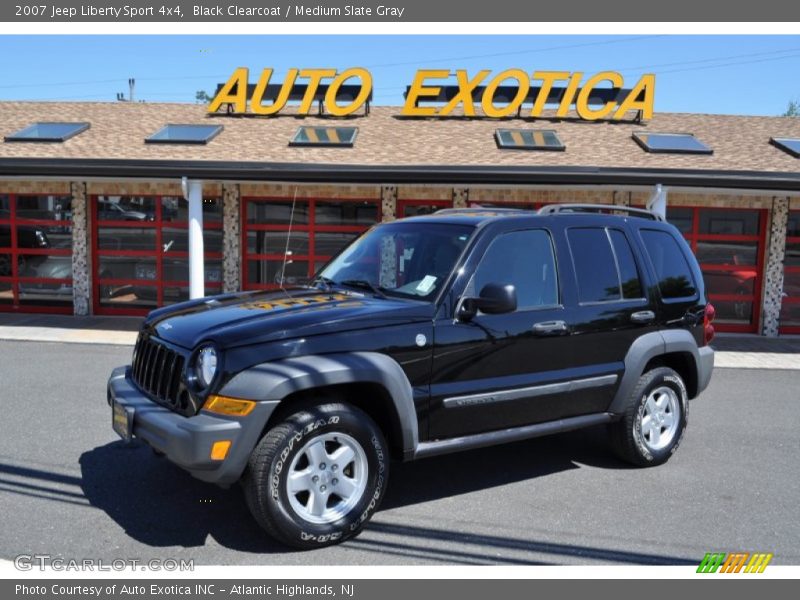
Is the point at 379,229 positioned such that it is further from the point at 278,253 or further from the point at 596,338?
the point at 278,253

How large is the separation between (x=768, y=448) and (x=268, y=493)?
469 centimetres

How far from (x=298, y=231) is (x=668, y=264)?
923 cm

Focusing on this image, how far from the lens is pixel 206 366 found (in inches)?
153

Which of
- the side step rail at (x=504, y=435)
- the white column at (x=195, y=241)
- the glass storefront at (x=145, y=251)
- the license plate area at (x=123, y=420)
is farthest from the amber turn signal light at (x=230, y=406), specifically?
the glass storefront at (x=145, y=251)

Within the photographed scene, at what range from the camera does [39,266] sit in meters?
14.2

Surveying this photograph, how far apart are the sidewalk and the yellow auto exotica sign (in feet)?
18.7

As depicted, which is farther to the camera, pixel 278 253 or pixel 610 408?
pixel 278 253

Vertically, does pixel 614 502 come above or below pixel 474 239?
below

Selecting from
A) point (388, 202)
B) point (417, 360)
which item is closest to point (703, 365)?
point (417, 360)

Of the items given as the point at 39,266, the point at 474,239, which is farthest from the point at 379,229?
the point at 39,266

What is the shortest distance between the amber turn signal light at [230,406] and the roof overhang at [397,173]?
8.43 meters

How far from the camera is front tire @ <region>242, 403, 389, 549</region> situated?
3844 mm

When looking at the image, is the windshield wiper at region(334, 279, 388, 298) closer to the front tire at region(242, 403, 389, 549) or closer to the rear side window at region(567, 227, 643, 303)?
the front tire at region(242, 403, 389, 549)

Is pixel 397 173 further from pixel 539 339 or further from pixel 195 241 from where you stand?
pixel 539 339
